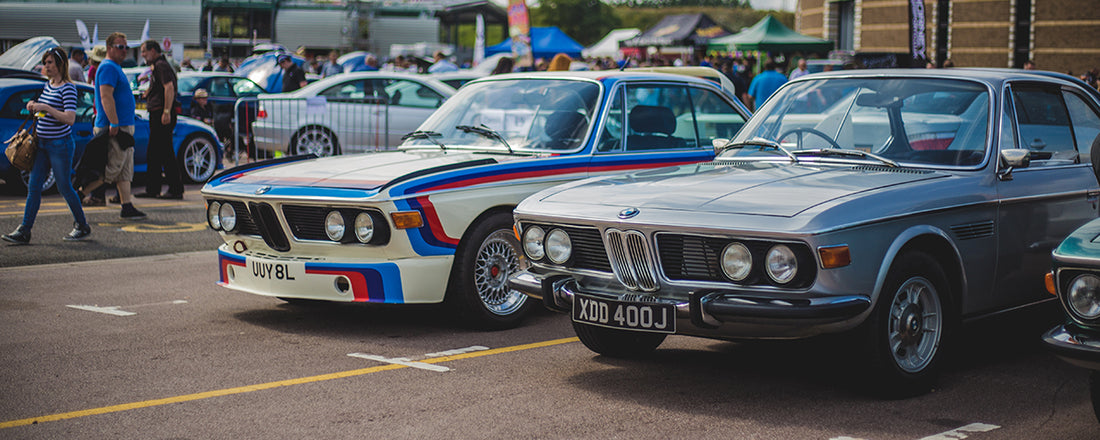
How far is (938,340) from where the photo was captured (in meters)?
5.13

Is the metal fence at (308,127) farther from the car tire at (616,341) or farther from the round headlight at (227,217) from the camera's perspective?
the car tire at (616,341)

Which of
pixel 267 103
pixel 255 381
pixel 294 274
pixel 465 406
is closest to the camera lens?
pixel 465 406

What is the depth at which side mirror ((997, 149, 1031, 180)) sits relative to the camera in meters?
5.42

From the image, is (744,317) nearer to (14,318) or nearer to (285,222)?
(285,222)

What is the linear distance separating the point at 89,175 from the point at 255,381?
7.41m

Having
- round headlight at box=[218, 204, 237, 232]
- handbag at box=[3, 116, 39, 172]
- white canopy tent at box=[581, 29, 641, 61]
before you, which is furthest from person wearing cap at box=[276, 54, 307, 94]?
white canopy tent at box=[581, 29, 641, 61]

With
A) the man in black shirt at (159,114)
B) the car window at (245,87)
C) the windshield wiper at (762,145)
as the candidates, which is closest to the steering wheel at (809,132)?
the windshield wiper at (762,145)

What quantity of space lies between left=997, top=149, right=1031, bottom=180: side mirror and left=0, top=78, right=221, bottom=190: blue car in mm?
10218

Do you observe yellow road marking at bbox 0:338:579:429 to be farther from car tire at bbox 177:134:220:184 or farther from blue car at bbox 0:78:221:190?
car tire at bbox 177:134:220:184

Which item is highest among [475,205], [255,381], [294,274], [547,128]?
[547,128]

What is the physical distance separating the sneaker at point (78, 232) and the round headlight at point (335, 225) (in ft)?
16.2

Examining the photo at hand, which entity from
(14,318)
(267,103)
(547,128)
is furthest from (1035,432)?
(267,103)

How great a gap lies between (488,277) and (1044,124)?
3.25 metres

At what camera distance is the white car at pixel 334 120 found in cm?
1495
